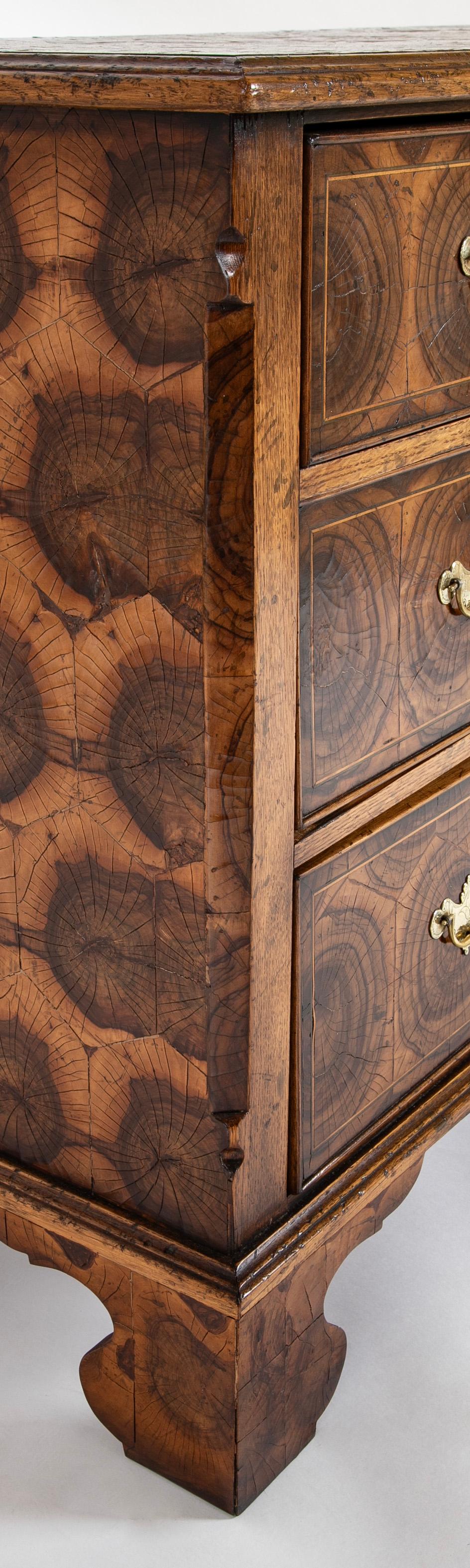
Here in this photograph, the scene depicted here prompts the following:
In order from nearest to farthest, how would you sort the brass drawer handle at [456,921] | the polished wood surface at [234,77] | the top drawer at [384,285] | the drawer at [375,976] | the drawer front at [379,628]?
1. the polished wood surface at [234,77]
2. the top drawer at [384,285]
3. the drawer front at [379,628]
4. the drawer at [375,976]
5. the brass drawer handle at [456,921]

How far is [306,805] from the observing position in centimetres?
121

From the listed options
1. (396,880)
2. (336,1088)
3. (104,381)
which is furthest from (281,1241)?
(104,381)

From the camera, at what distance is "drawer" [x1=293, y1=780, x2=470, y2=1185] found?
129 centimetres

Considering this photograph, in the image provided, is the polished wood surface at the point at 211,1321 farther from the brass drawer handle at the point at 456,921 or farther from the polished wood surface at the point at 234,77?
the polished wood surface at the point at 234,77

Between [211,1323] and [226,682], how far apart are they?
0.54 m

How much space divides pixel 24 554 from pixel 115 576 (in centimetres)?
9

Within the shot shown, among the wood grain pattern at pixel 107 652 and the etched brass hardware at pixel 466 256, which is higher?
the etched brass hardware at pixel 466 256

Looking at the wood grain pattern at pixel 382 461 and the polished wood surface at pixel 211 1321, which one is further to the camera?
the polished wood surface at pixel 211 1321

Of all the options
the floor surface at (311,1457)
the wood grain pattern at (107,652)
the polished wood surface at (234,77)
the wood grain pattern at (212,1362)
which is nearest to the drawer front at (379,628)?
the wood grain pattern at (107,652)

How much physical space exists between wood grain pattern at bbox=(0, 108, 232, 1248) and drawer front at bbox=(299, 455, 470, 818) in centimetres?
12

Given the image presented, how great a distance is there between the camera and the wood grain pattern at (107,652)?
1.02 metres

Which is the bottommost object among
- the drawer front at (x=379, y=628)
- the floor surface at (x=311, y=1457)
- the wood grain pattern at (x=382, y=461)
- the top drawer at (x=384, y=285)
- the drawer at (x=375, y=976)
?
the floor surface at (x=311, y=1457)

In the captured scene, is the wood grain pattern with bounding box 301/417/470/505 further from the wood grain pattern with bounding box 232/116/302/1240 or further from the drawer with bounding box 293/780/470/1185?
the drawer with bounding box 293/780/470/1185

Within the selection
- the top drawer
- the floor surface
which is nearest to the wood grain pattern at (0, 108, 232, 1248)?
the top drawer
